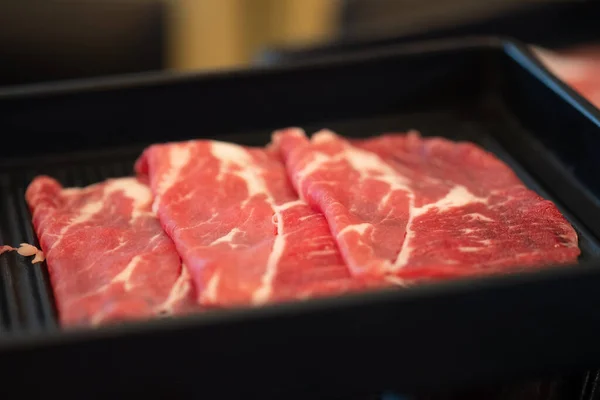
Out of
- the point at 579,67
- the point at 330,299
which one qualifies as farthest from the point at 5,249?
the point at 579,67

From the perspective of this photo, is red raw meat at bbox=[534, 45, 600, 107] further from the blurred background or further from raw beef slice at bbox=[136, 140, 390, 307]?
raw beef slice at bbox=[136, 140, 390, 307]

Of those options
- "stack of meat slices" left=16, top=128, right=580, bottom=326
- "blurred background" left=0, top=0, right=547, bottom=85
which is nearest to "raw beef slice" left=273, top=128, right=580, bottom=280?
"stack of meat slices" left=16, top=128, right=580, bottom=326

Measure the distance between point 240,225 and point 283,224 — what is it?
0.24 ft

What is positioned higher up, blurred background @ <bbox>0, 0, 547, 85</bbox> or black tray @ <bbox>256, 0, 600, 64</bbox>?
blurred background @ <bbox>0, 0, 547, 85</bbox>

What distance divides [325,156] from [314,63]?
257 millimetres

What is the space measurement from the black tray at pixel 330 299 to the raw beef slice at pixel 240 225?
0.46 feet

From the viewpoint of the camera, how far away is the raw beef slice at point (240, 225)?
113cm

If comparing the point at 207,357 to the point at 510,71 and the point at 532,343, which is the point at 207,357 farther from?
the point at 510,71

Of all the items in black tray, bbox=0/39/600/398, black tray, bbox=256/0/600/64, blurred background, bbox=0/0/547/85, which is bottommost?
black tray, bbox=0/39/600/398

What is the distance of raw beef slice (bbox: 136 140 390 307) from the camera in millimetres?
1129

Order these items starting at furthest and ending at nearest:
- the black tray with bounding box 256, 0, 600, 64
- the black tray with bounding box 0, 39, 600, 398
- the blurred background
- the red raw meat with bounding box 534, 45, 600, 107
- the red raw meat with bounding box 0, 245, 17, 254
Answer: the blurred background
the black tray with bounding box 256, 0, 600, 64
the red raw meat with bounding box 534, 45, 600, 107
the red raw meat with bounding box 0, 245, 17, 254
the black tray with bounding box 0, 39, 600, 398

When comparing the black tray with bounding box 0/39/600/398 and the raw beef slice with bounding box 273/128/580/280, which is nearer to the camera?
the black tray with bounding box 0/39/600/398

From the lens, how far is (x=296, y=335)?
3.07ft

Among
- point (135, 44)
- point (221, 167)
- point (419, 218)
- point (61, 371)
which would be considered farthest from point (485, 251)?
point (135, 44)
